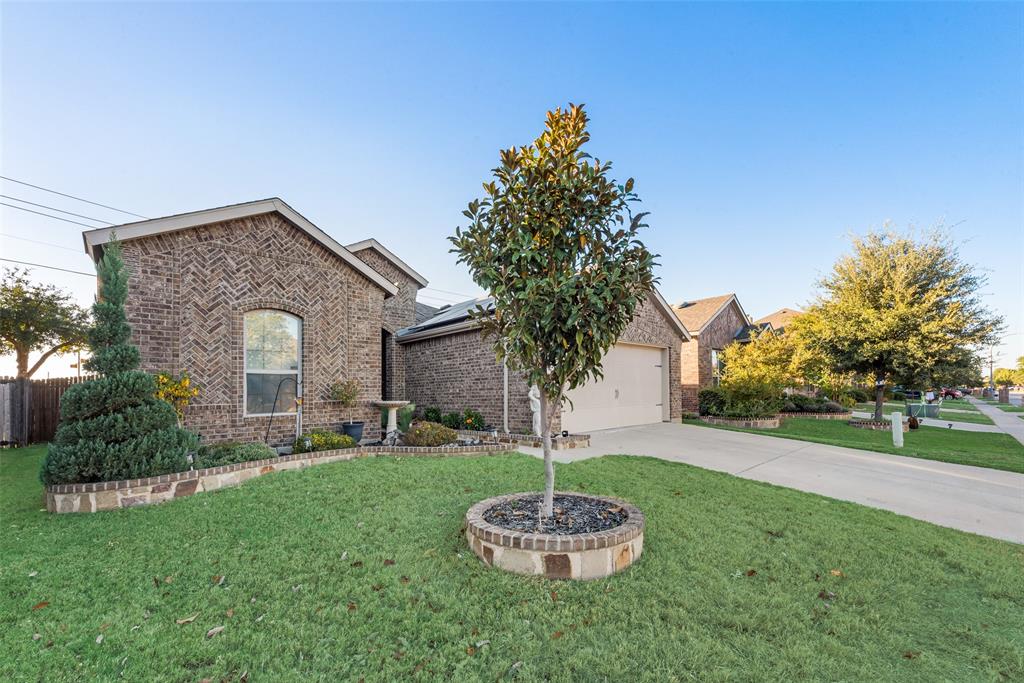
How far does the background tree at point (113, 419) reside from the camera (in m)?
5.19

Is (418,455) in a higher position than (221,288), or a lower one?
lower

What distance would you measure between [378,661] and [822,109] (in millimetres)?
12159

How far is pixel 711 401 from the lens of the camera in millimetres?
17312

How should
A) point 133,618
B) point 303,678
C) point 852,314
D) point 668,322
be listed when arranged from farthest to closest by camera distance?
point 852,314 → point 668,322 → point 133,618 → point 303,678

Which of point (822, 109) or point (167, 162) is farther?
point (167, 162)

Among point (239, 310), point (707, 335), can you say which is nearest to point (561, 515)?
point (239, 310)

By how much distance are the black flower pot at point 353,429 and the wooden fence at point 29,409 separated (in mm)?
7085

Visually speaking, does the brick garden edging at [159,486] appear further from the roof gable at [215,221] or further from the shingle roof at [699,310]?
the shingle roof at [699,310]

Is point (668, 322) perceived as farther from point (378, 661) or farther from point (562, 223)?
point (378, 661)

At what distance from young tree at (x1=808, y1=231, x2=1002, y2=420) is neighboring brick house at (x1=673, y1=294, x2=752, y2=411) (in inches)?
175

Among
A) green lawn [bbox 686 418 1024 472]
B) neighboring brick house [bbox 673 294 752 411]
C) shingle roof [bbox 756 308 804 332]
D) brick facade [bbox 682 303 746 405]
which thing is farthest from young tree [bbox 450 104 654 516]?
shingle roof [bbox 756 308 804 332]

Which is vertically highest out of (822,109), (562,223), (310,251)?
(822,109)

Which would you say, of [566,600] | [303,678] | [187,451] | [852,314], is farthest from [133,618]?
[852,314]

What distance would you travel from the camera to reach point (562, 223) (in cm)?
381
